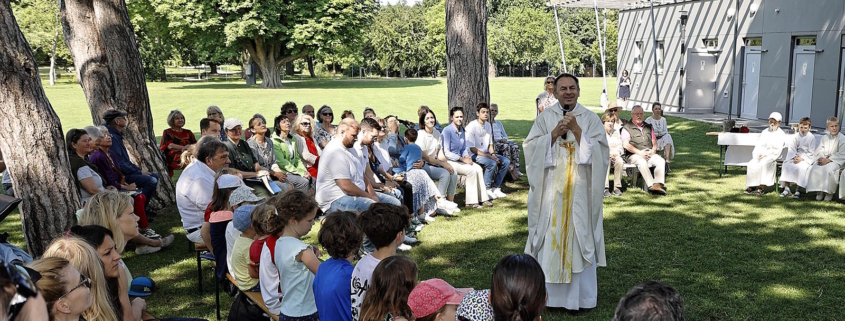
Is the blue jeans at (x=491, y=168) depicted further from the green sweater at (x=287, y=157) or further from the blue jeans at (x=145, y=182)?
the blue jeans at (x=145, y=182)

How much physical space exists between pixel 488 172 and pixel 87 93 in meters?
5.93

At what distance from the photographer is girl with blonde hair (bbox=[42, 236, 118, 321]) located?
3.33 metres

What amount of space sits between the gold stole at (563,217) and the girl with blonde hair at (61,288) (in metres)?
3.69

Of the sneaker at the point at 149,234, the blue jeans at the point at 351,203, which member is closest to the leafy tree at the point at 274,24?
the sneaker at the point at 149,234

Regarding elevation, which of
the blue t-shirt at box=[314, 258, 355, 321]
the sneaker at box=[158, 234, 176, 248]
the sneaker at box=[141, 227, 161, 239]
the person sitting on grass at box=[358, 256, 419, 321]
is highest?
the person sitting on grass at box=[358, 256, 419, 321]

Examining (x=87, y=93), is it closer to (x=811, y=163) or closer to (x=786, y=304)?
(x=786, y=304)

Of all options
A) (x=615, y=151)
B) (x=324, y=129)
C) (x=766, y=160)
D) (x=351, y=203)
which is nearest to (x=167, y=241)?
(x=351, y=203)

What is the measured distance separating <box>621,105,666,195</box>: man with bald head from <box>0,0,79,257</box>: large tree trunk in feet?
26.2

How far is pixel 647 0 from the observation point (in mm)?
25750

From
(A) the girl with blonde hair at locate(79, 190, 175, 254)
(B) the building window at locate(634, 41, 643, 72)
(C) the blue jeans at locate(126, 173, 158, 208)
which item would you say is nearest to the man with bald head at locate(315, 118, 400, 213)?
(A) the girl with blonde hair at locate(79, 190, 175, 254)

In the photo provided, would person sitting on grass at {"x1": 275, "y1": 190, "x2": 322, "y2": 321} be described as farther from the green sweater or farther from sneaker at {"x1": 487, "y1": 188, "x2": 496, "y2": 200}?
sneaker at {"x1": 487, "y1": 188, "x2": 496, "y2": 200}

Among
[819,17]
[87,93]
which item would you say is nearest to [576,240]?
[87,93]

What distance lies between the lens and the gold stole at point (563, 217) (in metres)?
5.54

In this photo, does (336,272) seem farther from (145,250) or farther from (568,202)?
(145,250)
